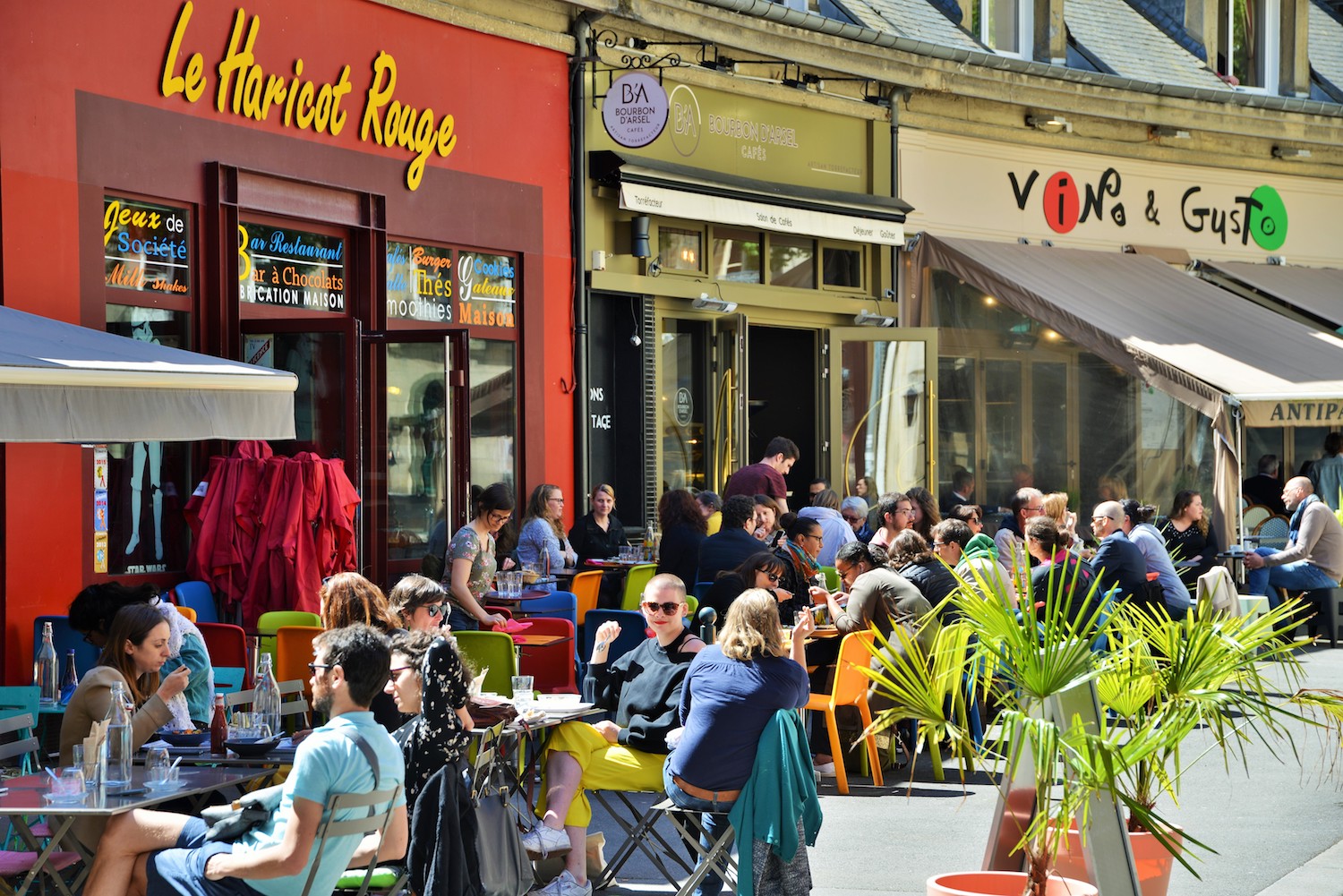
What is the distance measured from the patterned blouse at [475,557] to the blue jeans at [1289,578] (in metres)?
8.03

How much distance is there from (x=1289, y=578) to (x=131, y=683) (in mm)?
12082

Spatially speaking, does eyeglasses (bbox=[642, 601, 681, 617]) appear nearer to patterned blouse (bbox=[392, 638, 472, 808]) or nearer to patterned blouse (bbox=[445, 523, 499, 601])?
patterned blouse (bbox=[392, 638, 472, 808])

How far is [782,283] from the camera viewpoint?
17.3 metres

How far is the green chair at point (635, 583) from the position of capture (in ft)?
40.0

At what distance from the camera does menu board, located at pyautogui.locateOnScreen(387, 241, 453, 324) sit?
43.1 ft

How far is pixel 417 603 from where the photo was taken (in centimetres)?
790

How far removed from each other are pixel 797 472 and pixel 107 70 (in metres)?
9.30

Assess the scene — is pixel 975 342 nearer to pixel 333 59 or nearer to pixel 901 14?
pixel 901 14

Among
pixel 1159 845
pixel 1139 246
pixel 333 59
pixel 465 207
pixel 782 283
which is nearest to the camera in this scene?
pixel 1159 845

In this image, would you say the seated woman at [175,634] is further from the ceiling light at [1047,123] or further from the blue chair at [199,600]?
the ceiling light at [1047,123]

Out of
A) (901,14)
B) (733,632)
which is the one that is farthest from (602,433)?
(733,632)

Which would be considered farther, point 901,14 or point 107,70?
point 901,14

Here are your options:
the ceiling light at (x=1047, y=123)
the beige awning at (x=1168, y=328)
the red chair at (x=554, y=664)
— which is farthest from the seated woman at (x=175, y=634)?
the ceiling light at (x=1047, y=123)

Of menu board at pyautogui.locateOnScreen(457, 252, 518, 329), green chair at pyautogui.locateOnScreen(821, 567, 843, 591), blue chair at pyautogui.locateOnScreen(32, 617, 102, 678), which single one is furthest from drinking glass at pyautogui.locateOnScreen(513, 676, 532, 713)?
menu board at pyautogui.locateOnScreen(457, 252, 518, 329)
